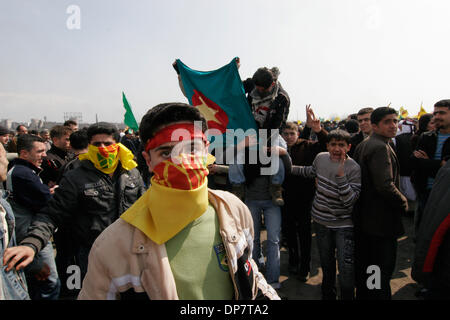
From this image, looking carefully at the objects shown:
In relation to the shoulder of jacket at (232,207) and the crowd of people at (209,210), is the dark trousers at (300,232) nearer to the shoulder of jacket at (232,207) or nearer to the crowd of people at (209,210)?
the crowd of people at (209,210)

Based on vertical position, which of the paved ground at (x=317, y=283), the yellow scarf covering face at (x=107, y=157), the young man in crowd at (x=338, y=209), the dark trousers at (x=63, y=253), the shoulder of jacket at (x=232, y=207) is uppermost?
the yellow scarf covering face at (x=107, y=157)

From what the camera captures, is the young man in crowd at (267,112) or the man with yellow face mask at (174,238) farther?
the young man in crowd at (267,112)

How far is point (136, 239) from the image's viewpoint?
118cm

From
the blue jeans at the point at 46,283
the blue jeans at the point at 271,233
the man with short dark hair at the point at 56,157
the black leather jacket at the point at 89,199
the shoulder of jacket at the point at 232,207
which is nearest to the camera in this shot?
the shoulder of jacket at the point at 232,207

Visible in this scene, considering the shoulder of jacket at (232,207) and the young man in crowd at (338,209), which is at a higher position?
the shoulder of jacket at (232,207)

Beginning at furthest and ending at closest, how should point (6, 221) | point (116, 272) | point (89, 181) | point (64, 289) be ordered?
point (64, 289)
point (89, 181)
point (6, 221)
point (116, 272)

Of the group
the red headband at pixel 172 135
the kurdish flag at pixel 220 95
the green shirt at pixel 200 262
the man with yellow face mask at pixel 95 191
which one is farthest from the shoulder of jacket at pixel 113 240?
the kurdish flag at pixel 220 95

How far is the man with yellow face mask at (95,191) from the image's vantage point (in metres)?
2.34

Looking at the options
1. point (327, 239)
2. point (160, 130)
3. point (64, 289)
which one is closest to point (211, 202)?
point (160, 130)

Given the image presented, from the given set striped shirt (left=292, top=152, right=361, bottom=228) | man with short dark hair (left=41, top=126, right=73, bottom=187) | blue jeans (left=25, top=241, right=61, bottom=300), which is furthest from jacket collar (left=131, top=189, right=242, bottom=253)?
man with short dark hair (left=41, top=126, right=73, bottom=187)

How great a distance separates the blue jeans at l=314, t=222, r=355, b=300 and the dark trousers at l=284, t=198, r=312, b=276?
0.68 m

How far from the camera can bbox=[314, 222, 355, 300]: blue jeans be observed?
285 cm

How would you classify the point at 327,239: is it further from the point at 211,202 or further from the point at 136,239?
the point at 136,239

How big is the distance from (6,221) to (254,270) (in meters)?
1.69
